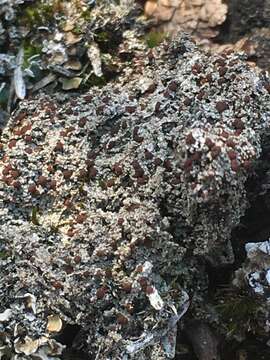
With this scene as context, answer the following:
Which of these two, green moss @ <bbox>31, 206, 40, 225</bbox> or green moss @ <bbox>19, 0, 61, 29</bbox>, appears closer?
green moss @ <bbox>31, 206, 40, 225</bbox>

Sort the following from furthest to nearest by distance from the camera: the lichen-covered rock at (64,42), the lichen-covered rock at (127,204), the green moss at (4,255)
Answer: the lichen-covered rock at (64,42) < the green moss at (4,255) < the lichen-covered rock at (127,204)

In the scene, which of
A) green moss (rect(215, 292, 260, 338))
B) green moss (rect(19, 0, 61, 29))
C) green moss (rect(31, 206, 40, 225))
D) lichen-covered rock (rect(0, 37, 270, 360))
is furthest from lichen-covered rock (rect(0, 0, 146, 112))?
green moss (rect(215, 292, 260, 338))

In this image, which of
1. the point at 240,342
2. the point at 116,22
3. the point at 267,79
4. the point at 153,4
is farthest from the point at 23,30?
the point at 240,342

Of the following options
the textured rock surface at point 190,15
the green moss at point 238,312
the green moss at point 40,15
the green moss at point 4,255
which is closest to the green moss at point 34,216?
the green moss at point 4,255

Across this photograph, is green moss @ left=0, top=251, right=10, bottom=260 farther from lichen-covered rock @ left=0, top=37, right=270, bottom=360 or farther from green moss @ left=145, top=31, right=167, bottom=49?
green moss @ left=145, top=31, right=167, bottom=49

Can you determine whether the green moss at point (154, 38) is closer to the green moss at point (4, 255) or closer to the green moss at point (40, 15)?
the green moss at point (40, 15)

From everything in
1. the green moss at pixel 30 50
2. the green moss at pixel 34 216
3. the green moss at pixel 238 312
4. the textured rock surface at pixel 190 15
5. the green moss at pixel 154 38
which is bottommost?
the green moss at pixel 238 312

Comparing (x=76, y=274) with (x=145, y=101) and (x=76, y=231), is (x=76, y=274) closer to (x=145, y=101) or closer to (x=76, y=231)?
(x=76, y=231)

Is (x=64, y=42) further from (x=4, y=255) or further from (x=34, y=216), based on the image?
(x=4, y=255)
